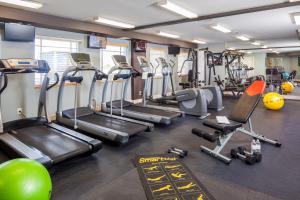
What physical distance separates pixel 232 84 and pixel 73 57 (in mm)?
6493

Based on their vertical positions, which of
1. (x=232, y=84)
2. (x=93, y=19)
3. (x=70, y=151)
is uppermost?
(x=93, y=19)

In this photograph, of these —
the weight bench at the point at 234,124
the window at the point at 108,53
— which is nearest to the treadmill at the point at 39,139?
the weight bench at the point at 234,124

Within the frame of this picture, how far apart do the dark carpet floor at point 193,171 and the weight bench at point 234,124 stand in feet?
0.43

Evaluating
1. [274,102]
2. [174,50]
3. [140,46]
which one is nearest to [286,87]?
[274,102]

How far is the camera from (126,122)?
4.31 metres

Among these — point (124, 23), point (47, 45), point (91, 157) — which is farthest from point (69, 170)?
point (124, 23)

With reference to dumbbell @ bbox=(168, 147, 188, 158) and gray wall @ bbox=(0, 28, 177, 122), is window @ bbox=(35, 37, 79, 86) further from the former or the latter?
dumbbell @ bbox=(168, 147, 188, 158)

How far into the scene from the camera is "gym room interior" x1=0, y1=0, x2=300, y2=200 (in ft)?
7.50

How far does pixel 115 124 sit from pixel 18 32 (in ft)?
8.98

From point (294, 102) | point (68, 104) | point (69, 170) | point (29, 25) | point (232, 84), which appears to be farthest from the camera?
point (232, 84)

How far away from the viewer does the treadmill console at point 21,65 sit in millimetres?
3455

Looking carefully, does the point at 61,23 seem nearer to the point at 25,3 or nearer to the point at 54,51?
the point at 54,51

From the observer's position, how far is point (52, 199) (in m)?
2.10

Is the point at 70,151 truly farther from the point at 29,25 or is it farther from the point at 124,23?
the point at 124,23
